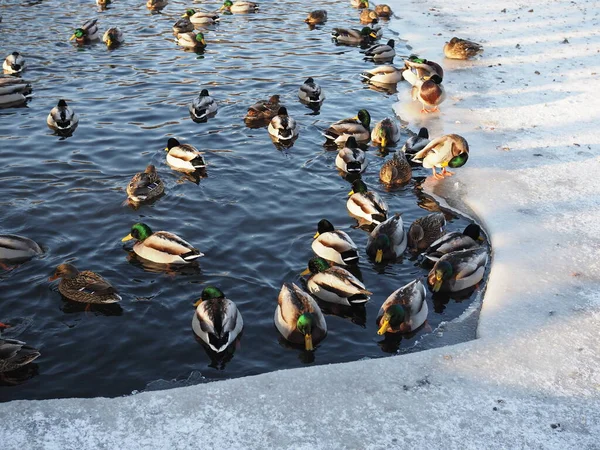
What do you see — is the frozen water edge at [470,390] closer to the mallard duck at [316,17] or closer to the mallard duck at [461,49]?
the mallard duck at [461,49]

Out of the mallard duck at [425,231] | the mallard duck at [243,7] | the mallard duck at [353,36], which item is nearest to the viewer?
the mallard duck at [425,231]

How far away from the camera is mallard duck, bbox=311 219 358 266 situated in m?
10.2

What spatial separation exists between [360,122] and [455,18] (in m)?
11.2

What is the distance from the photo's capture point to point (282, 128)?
14562 millimetres

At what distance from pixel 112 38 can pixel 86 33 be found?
0.80 meters

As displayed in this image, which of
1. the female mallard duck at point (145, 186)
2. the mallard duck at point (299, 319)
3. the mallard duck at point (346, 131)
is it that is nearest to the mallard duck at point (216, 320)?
the mallard duck at point (299, 319)

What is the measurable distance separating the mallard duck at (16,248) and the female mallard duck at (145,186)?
2068 millimetres

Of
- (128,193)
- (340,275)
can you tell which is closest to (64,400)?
(340,275)

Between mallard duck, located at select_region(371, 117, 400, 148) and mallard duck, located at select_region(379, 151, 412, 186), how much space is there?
1.29 m

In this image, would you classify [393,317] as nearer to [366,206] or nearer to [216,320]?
[216,320]

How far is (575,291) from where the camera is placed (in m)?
9.09

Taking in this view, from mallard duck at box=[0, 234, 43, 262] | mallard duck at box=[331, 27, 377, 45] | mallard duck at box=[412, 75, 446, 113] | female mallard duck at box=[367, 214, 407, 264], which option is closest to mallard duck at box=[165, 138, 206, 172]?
mallard duck at box=[0, 234, 43, 262]

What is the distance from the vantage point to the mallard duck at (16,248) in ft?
32.9

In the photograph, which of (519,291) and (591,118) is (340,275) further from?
(591,118)
